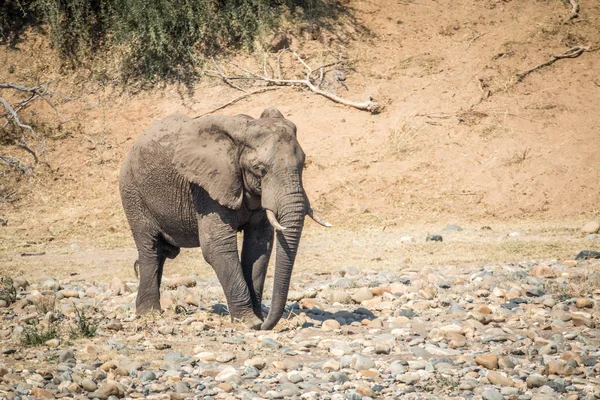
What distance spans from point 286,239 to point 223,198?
0.93 metres

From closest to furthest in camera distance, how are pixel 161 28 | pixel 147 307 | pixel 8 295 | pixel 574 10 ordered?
pixel 147 307 < pixel 8 295 < pixel 161 28 < pixel 574 10

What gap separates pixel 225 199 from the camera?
8750mm

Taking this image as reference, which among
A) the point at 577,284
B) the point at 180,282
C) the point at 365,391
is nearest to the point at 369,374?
the point at 365,391

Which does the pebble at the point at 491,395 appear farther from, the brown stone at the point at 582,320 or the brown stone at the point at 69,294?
the brown stone at the point at 69,294

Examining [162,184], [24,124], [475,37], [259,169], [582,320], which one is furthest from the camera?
[475,37]

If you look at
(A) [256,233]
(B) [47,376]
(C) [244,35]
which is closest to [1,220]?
(C) [244,35]

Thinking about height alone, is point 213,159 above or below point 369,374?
above

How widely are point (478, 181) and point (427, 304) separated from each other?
412 inches

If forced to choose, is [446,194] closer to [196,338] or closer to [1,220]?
[1,220]

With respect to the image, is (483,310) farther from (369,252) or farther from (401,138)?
(401,138)

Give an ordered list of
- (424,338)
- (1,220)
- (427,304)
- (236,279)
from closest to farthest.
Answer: (424,338)
(236,279)
(427,304)
(1,220)

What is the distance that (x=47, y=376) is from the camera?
269 inches

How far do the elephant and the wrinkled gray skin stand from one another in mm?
10

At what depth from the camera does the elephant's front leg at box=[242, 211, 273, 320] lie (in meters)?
9.25
